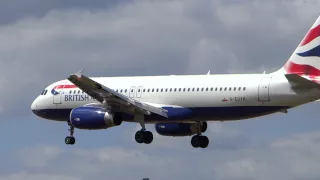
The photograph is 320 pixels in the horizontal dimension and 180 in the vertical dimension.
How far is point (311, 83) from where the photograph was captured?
90750 mm

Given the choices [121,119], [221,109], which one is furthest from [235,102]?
[121,119]

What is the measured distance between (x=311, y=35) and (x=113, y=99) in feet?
47.5

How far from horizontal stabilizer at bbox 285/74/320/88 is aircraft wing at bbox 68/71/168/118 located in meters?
10.8

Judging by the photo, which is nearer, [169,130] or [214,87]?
[214,87]

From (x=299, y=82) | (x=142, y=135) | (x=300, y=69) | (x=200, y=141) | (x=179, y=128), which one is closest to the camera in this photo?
(x=299, y=82)

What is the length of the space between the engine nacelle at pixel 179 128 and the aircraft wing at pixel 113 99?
4745 mm

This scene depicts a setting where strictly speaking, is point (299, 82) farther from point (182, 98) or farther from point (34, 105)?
point (34, 105)

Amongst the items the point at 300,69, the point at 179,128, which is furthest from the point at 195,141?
the point at 300,69

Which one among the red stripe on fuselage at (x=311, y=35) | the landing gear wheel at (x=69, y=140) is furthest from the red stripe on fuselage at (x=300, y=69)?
the landing gear wheel at (x=69, y=140)

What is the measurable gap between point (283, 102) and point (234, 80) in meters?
4.24

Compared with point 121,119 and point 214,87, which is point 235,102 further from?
point 121,119

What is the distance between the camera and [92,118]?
96.9 m

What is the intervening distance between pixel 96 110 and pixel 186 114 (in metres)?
6.37

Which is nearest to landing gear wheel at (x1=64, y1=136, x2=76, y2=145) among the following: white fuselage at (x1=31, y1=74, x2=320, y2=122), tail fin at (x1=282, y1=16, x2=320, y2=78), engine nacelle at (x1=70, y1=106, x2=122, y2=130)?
white fuselage at (x1=31, y1=74, x2=320, y2=122)
